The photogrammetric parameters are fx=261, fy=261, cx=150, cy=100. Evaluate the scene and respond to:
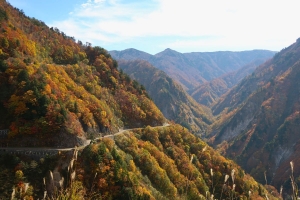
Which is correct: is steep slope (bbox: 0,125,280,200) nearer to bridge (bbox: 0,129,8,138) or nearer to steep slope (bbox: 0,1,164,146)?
bridge (bbox: 0,129,8,138)

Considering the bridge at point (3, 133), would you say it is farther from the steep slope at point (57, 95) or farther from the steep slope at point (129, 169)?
the steep slope at point (129, 169)

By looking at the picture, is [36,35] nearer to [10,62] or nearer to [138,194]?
[10,62]

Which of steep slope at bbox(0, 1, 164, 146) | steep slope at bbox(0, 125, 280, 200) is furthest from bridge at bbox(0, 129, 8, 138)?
steep slope at bbox(0, 125, 280, 200)

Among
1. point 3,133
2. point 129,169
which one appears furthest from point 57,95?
point 129,169

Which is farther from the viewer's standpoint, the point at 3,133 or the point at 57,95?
the point at 57,95

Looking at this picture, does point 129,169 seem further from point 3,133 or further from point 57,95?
point 3,133

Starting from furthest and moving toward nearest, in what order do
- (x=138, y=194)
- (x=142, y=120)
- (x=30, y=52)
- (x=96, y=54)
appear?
(x=96, y=54), (x=142, y=120), (x=30, y=52), (x=138, y=194)

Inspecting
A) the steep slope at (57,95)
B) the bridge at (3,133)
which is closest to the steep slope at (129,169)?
the bridge at (3,133)

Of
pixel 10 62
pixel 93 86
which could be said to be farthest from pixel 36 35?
pixel 10 62
